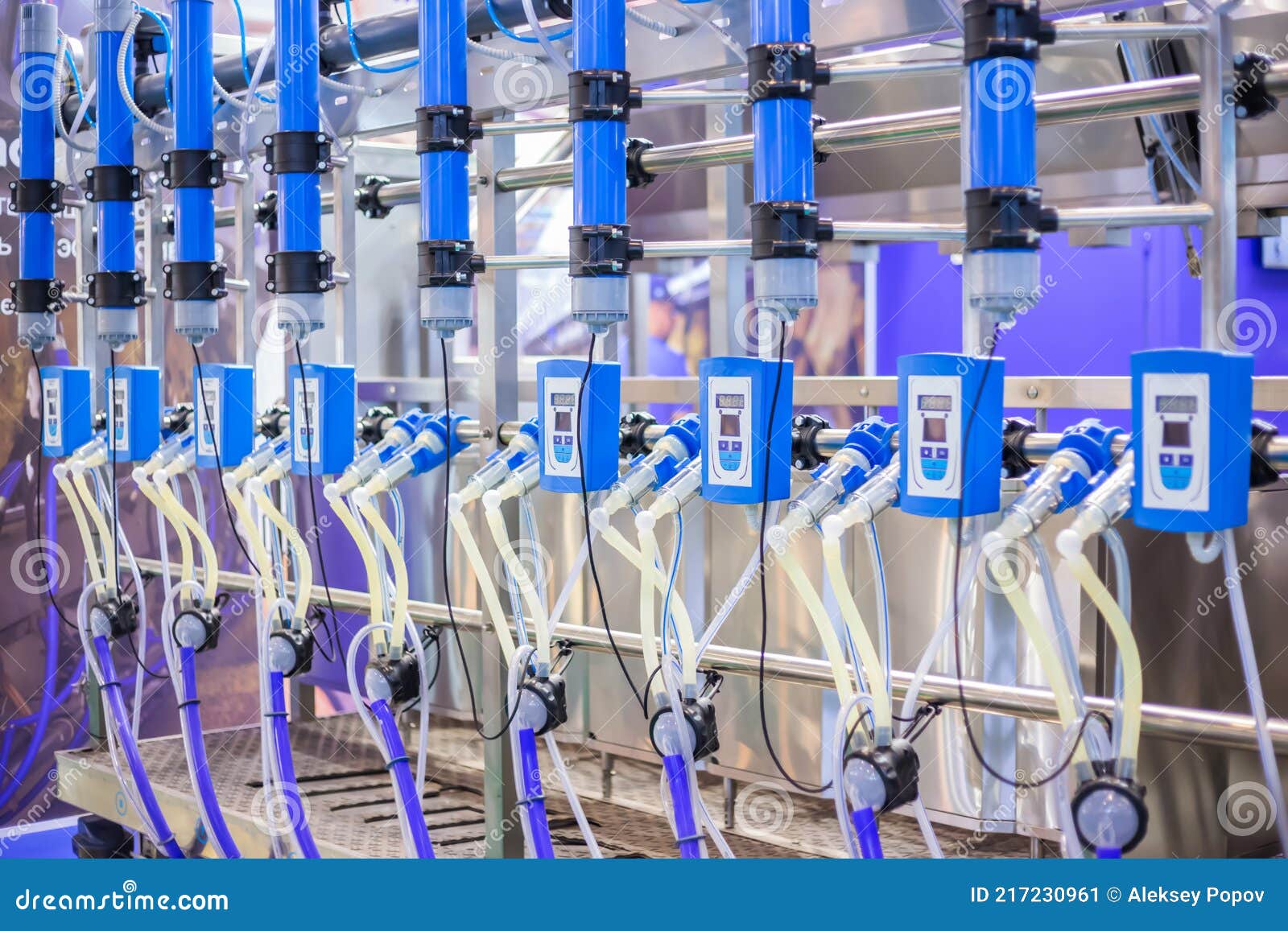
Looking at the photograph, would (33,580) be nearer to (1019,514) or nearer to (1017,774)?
(1017,774)

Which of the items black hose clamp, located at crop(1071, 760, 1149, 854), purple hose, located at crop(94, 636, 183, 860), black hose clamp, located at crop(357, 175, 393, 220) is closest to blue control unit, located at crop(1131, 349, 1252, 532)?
black hose clamp, located at crop(1071, 760, 1149, 854)

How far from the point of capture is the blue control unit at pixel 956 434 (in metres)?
1.69

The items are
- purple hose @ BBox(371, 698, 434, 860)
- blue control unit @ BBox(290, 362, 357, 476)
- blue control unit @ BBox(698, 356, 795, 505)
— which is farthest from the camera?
blue control unit @ BBox(290, 362, 357, 476)

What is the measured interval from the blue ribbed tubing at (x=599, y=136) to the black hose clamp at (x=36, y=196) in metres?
1.86

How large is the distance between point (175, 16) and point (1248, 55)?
2099 millimetres

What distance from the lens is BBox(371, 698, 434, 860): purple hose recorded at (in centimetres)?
244

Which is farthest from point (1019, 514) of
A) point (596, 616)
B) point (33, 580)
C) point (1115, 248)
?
point (33, 580)

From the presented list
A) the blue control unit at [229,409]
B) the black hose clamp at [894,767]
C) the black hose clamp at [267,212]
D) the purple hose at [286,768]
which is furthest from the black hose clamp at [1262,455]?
the black hose clamp at [267,212]

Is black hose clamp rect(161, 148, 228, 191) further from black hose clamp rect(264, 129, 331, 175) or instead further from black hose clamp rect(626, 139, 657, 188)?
black hose clamp rect(626, 139, 657, 188)

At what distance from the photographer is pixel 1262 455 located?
1.59 m

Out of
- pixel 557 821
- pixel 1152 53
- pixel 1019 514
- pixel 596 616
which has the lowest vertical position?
pixel 557 821

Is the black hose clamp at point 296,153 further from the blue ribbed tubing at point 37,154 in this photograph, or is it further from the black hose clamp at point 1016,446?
the black hose clamp at point 1016,446

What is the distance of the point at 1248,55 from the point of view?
1729mm

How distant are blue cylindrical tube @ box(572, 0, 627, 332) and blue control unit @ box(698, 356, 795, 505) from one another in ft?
0.73
